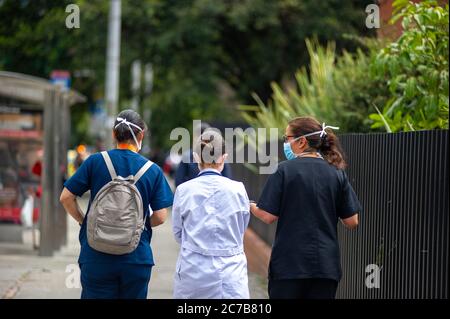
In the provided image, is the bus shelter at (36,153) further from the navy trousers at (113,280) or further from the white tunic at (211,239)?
the white tunic at (211,239)

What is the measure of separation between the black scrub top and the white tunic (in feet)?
0.68

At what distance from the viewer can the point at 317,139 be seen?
238 inches

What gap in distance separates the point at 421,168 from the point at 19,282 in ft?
21.7

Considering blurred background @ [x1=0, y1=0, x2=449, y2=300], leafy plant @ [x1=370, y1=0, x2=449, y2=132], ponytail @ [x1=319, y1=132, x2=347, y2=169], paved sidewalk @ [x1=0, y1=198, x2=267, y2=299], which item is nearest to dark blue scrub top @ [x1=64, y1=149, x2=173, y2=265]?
ponytail @ [x1=319, y1=132, x2=347, y2=169]

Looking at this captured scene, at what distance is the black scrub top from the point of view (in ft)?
19.1

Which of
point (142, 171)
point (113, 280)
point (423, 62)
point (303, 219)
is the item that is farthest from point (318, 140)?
point (423, 62)

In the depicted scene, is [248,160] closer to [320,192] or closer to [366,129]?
[366,129]

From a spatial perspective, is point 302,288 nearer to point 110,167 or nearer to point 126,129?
point 110,167

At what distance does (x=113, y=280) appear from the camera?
6102 mm

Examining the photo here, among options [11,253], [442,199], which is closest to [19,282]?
[11,253]

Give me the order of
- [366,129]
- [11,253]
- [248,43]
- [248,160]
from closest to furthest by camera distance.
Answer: [366,129], [11,253], [248,160], [248,43]

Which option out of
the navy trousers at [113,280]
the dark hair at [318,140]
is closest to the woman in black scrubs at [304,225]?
the dark hair at [318,140]

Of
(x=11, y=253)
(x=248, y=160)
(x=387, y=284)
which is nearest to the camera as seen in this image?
(x=387, y=284)

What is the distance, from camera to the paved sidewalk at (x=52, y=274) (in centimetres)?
1075
